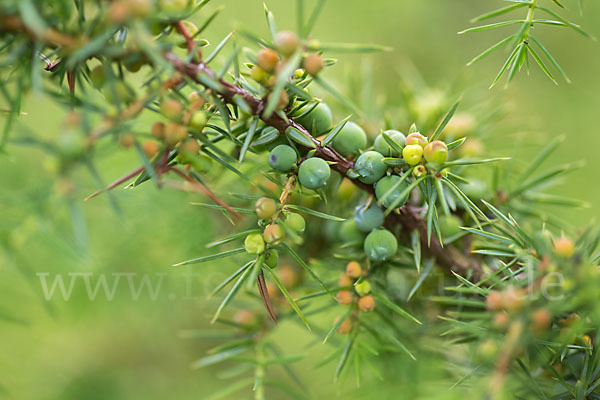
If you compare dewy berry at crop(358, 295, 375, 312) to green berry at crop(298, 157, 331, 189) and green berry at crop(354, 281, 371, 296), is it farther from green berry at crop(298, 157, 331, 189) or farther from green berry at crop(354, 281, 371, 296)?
green berry at crop(298, 157, 331, 189)

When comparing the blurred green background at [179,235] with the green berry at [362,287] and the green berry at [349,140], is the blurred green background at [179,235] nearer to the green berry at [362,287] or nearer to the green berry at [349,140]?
the green berry at [362,287]

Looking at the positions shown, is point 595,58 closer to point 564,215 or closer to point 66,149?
point 564,215

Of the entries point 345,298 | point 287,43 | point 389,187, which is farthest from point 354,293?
point 287,43

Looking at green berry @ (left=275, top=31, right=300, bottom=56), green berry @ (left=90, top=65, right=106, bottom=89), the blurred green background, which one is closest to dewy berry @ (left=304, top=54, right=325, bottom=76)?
green berry @ (left=275, top=31, right=300, bottom=56)

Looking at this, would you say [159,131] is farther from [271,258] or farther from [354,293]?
[354,293]

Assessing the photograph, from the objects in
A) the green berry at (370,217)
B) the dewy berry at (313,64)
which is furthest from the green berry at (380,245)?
the dewy berry at (313,64)

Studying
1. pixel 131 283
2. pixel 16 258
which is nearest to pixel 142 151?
pixel 16 258

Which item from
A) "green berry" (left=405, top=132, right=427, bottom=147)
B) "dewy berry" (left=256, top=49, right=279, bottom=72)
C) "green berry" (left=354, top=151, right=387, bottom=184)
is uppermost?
"dewy berry" (left=256, top=49, right=279, bottom=72)
